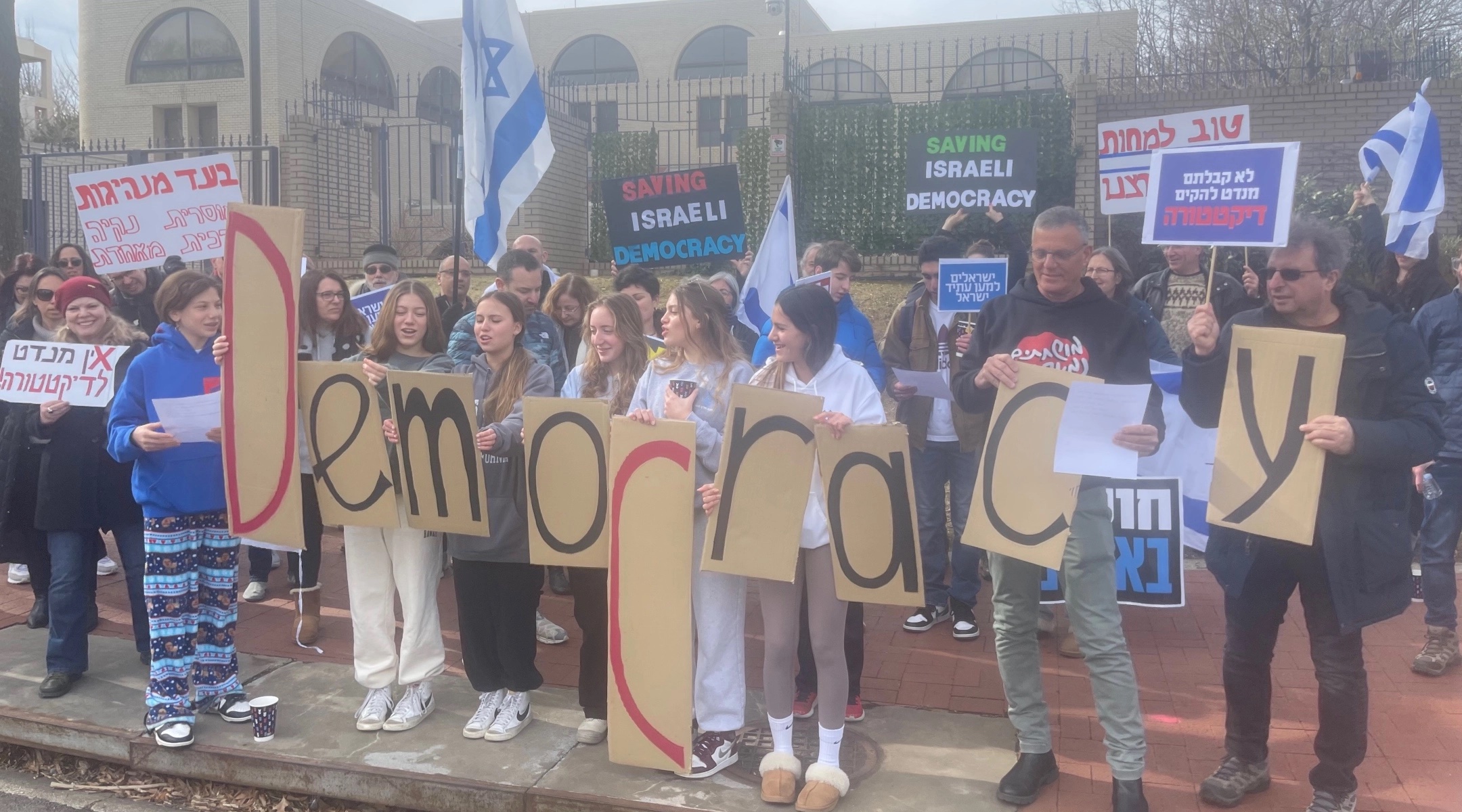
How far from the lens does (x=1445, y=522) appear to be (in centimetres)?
537

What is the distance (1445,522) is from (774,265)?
12.2 feet

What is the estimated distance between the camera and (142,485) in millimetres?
4617

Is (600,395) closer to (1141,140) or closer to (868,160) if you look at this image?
(1141,140)

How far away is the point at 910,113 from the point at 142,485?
12.6 meters

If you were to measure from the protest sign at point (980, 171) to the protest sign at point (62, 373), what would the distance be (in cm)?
498

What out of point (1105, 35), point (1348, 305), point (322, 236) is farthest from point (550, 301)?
point (1105, 35)

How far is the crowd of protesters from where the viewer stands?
12.3 ft

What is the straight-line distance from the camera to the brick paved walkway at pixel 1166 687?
165 inches

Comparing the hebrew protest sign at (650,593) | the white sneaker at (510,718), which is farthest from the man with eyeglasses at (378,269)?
the hebrew protest sign at (650,593)

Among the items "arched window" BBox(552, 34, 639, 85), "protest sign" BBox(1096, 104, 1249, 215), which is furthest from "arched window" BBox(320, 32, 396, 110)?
"protest sign" BBox(1096, 104, 1249, 215)

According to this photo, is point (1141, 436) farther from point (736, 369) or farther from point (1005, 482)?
point (736, 369)

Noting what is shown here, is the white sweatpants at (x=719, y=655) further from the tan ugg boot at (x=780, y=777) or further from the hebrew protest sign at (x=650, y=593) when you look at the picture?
the tan ugg boot at (x=780, y=777)

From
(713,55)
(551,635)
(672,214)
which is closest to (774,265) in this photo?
(672,214)

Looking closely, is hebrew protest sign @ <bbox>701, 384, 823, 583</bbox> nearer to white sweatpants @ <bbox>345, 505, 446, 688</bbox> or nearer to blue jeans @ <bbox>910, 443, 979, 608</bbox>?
white sweatpants @ <bbox>345, 505, 446, 688</bbox>
